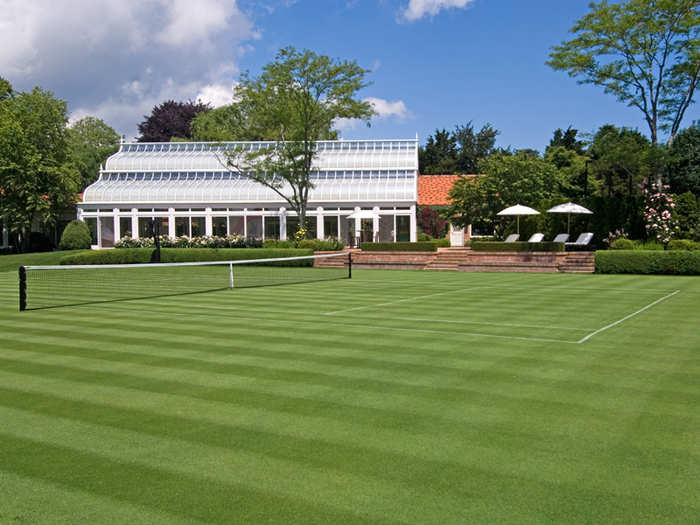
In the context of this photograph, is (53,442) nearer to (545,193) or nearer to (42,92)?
(545,193)

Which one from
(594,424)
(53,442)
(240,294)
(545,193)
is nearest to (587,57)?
(545,193)

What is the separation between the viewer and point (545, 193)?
136 feet

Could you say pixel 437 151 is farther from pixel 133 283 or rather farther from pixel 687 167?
pixel 133 283

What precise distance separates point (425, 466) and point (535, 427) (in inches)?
62.5

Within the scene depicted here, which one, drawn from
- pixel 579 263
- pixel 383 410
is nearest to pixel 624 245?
pixel 579 263

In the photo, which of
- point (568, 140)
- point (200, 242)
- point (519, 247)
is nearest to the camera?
point (519, 247)

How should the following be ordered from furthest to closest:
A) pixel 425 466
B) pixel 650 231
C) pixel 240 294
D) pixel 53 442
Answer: pixel 650 231, pixel 240 294, pixel 53 442, pixel 425 466

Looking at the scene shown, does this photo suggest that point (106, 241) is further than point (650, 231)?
Yes

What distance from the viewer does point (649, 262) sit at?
29000 millimetres

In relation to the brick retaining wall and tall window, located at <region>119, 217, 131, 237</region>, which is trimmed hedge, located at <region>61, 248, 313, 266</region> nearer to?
the brick retaining wall

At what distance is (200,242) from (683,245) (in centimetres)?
3073

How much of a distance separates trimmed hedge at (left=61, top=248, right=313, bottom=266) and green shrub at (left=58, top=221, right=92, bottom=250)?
1019 cm

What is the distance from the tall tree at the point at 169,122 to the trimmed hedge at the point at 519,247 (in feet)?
178

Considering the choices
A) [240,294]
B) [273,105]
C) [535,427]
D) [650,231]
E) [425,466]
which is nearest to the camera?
[425,466]
